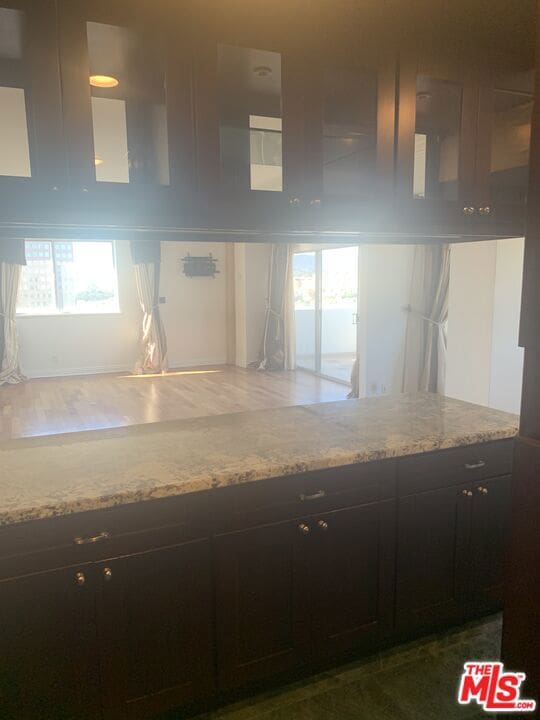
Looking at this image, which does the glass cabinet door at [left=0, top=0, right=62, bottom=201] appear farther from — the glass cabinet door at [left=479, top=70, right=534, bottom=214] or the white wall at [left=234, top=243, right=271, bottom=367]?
the white wall at [left=234, top=243, right=271, bottom=367]

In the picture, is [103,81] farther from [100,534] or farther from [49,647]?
[49,647]

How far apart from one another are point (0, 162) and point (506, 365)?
3.41m

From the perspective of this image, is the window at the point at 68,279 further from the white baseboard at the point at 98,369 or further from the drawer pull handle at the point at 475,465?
the drawer pull handle at the point at 475,465

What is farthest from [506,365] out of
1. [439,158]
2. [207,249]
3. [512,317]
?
[207,249]

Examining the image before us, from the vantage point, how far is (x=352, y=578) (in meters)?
1.94

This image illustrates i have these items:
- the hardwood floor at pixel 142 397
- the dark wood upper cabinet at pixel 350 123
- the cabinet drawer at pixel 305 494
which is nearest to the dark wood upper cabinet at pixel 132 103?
the dark wood upper cabinet at pixel 350 123

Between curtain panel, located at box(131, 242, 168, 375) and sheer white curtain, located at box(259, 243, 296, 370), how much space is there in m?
1.75

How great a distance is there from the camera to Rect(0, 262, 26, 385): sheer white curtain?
795cm

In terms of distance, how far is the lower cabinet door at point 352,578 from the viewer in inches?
74.0

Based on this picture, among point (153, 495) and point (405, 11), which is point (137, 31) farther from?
point (153, 495)

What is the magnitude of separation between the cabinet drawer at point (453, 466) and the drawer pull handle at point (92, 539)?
106 cm

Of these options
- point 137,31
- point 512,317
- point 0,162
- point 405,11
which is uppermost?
point 405,11

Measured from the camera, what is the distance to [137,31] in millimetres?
1571

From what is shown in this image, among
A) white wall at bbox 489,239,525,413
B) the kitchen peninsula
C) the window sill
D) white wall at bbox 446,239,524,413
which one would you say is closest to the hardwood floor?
the window sill
